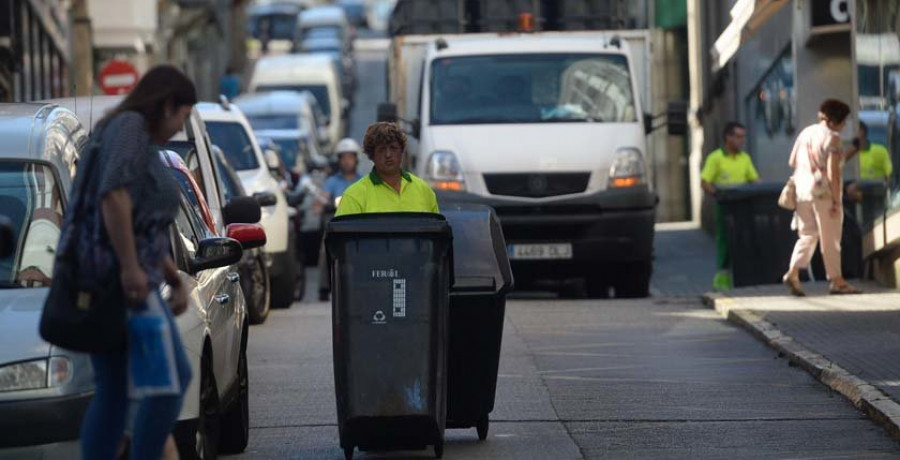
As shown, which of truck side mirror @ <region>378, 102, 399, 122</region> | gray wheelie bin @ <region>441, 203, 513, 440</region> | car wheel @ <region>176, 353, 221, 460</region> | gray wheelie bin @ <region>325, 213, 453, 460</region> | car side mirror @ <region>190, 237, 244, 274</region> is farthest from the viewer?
truck side mirror @ <region>378, 102, 399, 122</region>

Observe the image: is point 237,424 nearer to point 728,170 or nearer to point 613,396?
point 613,396

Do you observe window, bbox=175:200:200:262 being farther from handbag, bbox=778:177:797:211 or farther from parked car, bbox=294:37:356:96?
parked car, bbox=294:37:356:96

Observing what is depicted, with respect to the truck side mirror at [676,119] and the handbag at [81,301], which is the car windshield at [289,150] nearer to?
the truck side mirror at [676,119]

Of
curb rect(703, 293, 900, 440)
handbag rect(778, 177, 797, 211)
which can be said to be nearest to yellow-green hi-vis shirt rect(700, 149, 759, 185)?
handbag rect(778, 177, 797, 211)

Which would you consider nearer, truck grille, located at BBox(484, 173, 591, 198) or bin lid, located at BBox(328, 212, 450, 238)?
bin lid, located at BBox(328, 212, 450, 238)

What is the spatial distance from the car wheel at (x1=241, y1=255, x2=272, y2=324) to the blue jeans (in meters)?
9.87

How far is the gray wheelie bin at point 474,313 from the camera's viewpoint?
9586 millimetres

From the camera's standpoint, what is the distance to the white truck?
64.9ft

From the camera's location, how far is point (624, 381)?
1284cm

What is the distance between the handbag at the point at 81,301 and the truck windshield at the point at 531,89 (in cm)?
1329

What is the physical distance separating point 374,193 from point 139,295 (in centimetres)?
323

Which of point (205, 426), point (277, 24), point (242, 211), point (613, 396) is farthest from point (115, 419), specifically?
point (277, 24)

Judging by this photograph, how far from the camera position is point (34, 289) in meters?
8.32

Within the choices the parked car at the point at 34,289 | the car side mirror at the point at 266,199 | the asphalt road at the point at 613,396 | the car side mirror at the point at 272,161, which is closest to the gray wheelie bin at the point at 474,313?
the asphalt road at the point at 613,396
